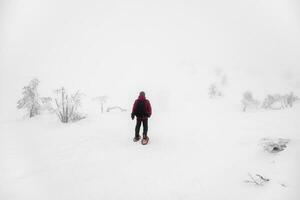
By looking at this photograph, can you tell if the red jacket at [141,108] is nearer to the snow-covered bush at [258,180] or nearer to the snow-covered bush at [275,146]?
the snow-covered bush at [275,146]

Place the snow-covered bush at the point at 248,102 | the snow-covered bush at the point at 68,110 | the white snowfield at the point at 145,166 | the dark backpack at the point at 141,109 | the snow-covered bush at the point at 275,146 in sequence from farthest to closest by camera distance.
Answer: the snow-covered bush at the point at 248,102
the snow-covered bush at the point at 68,110
the dark backpack at the point at 141,109
the snow-covered bush at the point at 275,146
the white snowfield at the point at 145,166

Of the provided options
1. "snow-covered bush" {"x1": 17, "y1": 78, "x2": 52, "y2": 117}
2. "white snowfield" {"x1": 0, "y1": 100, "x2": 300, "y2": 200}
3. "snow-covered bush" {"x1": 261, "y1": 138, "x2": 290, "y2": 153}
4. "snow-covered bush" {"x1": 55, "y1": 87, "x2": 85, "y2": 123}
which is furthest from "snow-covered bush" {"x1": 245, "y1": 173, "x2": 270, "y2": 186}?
"snow-covered bush" {"x1": 17, "y1": 78, "x2": 52, "y2": 117}

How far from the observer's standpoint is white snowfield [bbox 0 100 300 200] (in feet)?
16.2

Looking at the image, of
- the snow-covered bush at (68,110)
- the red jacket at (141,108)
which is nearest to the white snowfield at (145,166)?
the red jacket at (141,108)

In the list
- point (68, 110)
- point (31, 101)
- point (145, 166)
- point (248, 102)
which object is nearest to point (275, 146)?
point (145, 166)

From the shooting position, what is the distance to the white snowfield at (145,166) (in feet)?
16.2

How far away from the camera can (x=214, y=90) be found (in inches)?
1199

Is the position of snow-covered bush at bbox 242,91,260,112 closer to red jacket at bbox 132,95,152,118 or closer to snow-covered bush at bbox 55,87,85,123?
red jacket at bbox 132,95,152,118

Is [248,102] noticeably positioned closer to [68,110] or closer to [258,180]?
[68,110]

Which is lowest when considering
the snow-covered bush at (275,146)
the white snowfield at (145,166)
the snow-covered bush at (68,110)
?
the white snowfield at (145,166)

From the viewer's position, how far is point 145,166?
652cm

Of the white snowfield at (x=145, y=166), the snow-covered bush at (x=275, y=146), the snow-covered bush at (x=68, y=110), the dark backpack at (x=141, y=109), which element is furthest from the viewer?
the snow-covered bush at (x=68, y=110)

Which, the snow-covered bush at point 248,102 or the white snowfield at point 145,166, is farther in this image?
the snow-covered bush at point 248,102

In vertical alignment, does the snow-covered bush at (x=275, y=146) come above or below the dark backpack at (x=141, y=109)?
below
